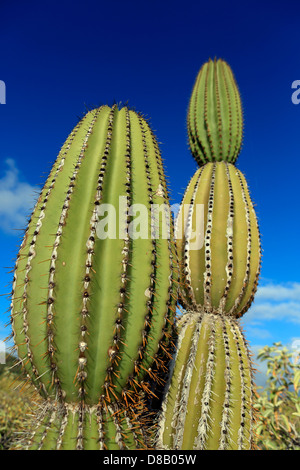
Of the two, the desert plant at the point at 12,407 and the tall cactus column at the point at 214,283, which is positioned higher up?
the tall cactus column at the point at 214,283

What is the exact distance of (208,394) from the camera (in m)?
2.59

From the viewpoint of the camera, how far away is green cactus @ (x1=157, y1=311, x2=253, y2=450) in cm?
245

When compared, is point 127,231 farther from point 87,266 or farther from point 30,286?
point 30,286

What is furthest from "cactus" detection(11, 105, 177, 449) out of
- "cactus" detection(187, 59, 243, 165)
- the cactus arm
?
"cactus" detection(187, 59, 243, 165)

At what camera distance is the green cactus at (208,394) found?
8.04 ft

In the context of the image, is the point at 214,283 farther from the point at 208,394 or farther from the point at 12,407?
A: the point at 12,407

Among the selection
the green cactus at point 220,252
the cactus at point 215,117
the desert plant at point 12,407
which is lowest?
the desert plant at point 12,407

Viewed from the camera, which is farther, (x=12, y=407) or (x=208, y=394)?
(x=12, y=407)

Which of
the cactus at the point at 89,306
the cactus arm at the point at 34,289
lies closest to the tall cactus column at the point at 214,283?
the cactus at the point at 89,306

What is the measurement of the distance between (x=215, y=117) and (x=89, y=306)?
12.0ft

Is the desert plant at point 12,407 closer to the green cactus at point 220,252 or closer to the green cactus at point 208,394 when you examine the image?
the green cactus at point 208,394

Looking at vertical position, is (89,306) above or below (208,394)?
above

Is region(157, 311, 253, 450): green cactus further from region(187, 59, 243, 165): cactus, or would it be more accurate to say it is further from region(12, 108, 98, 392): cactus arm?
region(187, 59, 243, 165): cactus

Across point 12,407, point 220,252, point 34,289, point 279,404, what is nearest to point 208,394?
point 220,252
